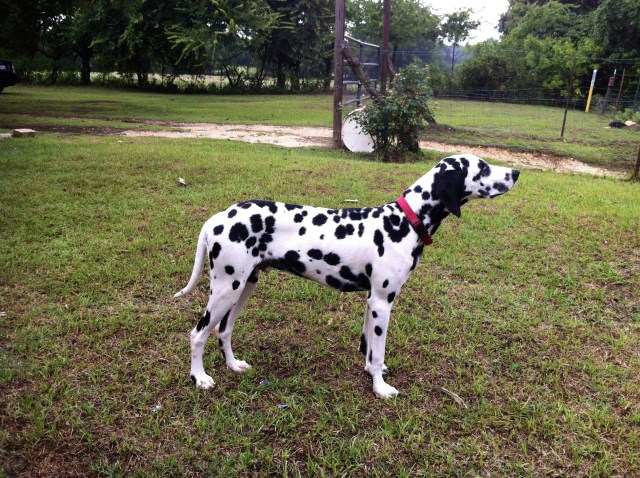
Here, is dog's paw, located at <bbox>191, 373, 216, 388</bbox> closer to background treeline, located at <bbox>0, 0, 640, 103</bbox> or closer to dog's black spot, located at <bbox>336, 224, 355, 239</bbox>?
dog's black spot, located at <bbox>336, 224, 355, 239</bbox>

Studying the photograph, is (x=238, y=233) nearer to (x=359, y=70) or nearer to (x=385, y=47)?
(x=359, y=70)

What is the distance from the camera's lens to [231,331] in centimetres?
343

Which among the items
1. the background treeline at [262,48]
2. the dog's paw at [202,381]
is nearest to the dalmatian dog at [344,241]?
the dog's paw at [202,381]

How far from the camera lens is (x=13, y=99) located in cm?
1922

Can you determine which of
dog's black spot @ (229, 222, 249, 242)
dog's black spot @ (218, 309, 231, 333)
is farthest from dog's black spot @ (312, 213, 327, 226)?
dog's black spot @ (218, 309, 231, 333)

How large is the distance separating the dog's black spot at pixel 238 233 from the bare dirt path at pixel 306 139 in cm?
916

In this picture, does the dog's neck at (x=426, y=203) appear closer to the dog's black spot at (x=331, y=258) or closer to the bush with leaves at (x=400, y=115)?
the dog's black spot at (x=331, y=258)

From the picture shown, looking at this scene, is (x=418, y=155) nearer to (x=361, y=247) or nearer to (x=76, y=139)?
(x=76, y=139)

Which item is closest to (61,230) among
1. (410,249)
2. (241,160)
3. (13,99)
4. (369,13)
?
(241,160)

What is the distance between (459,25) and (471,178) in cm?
4945

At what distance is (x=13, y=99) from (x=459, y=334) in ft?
69.0

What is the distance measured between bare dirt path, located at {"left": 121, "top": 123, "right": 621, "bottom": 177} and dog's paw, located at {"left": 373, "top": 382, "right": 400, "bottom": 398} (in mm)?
8726

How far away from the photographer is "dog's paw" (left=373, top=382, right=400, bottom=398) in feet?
10.7

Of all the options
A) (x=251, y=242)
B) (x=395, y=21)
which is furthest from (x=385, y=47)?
(x=395, y=21)
